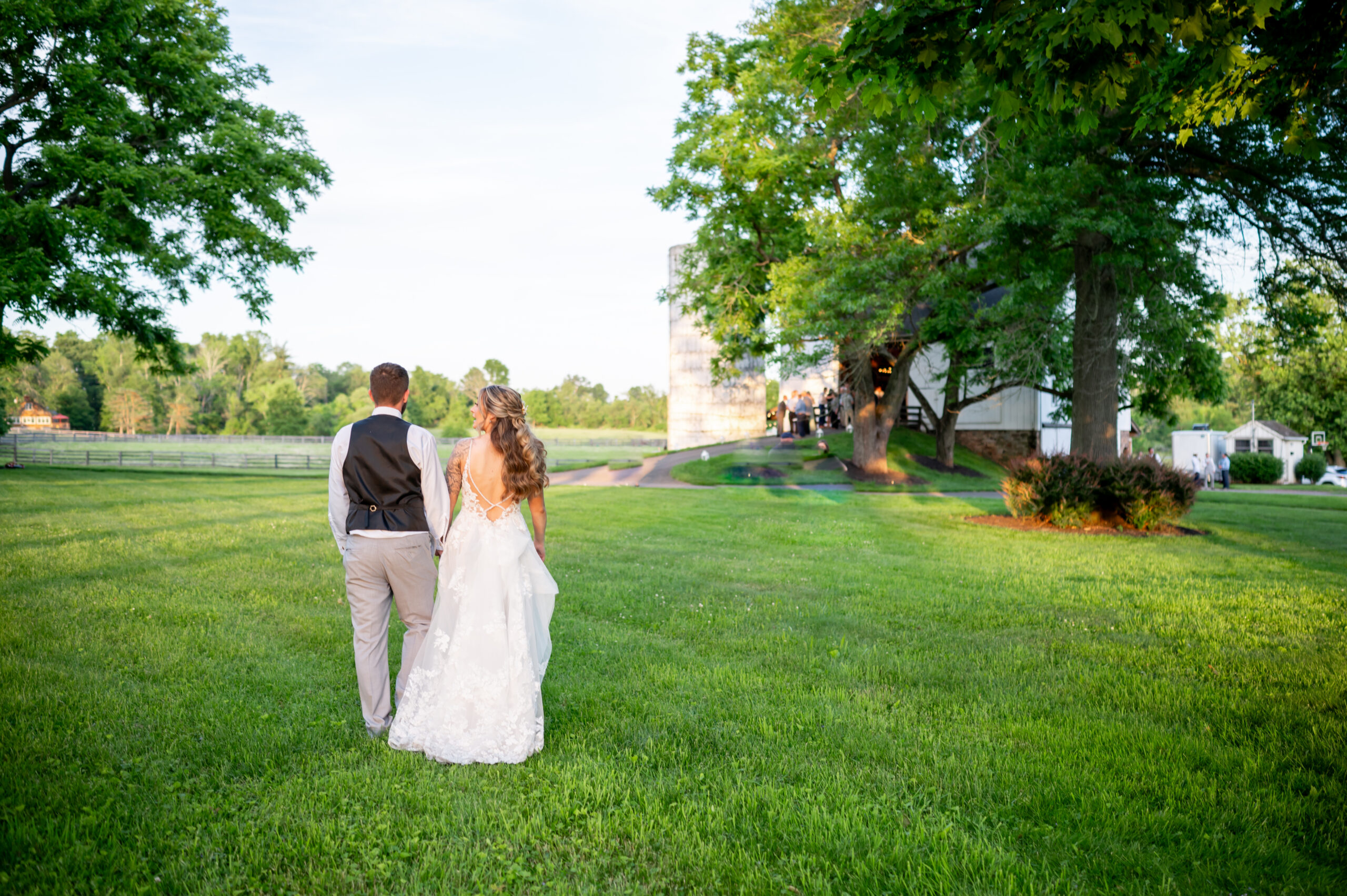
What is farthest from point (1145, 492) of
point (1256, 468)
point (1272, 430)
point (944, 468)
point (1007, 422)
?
point (1272, 430)

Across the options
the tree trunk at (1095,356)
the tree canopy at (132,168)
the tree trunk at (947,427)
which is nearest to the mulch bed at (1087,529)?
the tree trunk at (1095,356)

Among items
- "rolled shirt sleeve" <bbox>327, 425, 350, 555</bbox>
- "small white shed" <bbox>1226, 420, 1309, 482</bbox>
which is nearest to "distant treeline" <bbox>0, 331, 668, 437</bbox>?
"small white shed" <bbox>1226, 420, 1309, 482</bbox>

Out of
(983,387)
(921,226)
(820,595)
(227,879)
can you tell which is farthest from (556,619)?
(983,387)

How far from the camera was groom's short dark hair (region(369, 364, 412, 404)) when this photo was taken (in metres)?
4.78

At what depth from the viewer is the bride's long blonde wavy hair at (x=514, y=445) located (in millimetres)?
4699

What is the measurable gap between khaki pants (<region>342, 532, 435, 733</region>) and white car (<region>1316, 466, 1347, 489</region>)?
56794mm

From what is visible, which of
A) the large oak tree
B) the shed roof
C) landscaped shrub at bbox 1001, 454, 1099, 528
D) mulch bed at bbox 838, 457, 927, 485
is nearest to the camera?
the large oak tree

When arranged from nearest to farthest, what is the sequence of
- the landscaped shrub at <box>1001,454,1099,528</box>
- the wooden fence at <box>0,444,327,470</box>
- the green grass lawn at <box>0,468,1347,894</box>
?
1. the green grass lawn at <box>0,468,1347,894</box>
2. the landscaped shrub at <box>1001,454,1099,528</box>
3. the wooden fence at <box>0,444,327,470</box>

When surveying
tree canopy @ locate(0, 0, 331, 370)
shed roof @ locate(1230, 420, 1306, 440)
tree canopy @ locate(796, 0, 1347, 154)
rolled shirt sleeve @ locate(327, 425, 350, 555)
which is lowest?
rolled shirt sleeve @ locate(327, 425, 350, 555)

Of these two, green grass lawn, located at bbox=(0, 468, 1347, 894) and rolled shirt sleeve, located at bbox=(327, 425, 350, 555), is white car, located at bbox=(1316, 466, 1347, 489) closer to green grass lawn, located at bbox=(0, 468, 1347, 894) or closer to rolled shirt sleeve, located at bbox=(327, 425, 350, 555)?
green grass lawn, located at bbox=(0, 468, 1347, 894)

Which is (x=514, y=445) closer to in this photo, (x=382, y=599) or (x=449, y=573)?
(x=449, y=573)

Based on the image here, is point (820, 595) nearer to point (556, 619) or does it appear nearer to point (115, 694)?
point (556, 619)

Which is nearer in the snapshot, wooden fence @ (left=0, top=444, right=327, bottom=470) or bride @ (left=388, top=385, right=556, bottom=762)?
bride @ (left=388, top=385, right=556, bottom=762)

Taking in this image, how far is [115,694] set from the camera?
531 centimetres
